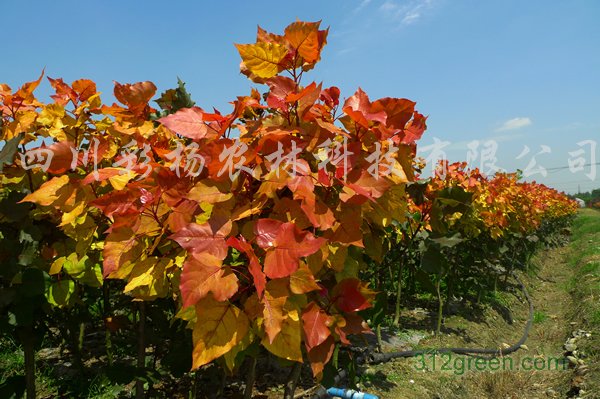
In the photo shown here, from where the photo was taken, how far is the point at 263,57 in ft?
3.09

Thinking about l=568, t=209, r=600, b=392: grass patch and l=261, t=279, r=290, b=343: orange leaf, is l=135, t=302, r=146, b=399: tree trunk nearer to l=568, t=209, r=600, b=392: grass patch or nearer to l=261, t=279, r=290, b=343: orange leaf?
l=261, t=279, r=290, b=343: orange leaf

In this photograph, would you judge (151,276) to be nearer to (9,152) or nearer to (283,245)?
(283,245)

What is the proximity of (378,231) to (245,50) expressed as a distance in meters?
0.66

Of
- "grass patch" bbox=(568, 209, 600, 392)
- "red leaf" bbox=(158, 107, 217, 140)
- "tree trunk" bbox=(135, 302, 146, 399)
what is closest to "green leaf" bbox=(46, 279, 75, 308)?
"tree trunk" bbox=(135, 302, 146, 399)

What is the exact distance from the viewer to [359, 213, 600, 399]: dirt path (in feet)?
9.64

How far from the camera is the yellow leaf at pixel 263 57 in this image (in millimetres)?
920

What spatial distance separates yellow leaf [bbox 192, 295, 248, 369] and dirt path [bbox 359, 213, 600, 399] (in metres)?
2.15

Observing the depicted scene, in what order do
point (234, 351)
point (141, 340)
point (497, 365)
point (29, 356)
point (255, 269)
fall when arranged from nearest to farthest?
1. point (255, 269)
2. point (234, 351)
3. point (141, 340)
4. point (29, 356)
5. point (497, 365)

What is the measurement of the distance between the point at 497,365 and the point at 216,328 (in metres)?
3.59

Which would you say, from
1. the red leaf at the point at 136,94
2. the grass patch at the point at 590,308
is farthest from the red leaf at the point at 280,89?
the grass patch at the point at 590,308

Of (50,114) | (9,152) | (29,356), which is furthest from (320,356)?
(29,356)

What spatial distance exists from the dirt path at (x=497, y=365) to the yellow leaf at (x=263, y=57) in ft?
7.58

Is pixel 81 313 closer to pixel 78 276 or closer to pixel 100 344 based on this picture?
pixel 78 276

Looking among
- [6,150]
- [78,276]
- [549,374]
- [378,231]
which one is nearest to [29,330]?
[78,276]
